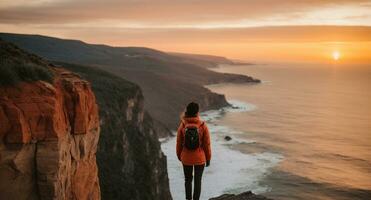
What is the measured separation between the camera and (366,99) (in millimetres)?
140500

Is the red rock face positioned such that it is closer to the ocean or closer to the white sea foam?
the white sea foam

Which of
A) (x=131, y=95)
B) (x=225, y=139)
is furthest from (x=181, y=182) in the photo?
(x=225, y=139)

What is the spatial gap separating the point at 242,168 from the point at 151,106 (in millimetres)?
47508

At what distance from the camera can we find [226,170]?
5291cm

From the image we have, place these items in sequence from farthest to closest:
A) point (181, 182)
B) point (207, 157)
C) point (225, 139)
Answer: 1. point (225, 139)
2. point (181, 182)
3. point (207, 157)

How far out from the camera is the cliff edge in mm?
10344

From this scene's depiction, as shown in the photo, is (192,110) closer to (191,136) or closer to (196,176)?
(191,136)

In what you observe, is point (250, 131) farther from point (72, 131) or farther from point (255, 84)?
point (255, 84)

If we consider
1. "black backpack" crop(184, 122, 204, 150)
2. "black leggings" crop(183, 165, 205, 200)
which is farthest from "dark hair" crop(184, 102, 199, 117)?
"black leggings" crop(183, 165, 205, 200)

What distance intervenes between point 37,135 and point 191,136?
12.9 ft

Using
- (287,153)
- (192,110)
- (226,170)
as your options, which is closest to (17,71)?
(192,110)

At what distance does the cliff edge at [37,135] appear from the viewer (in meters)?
10.3

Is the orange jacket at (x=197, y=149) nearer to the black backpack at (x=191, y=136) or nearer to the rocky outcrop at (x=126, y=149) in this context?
the black backpack at (x=191, y=136)

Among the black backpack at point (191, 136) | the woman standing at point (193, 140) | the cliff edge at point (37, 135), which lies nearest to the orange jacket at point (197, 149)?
the woman standing at point (193, 140)
